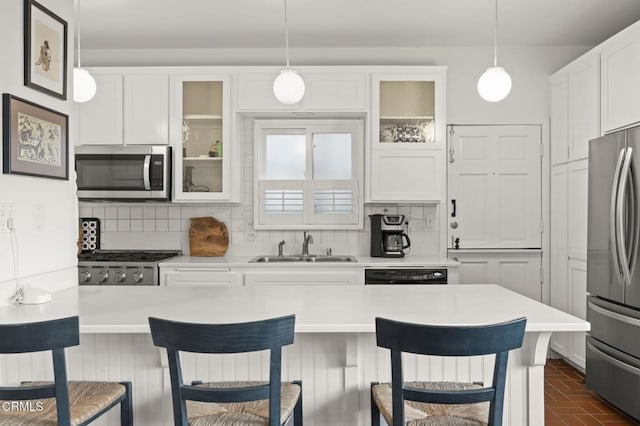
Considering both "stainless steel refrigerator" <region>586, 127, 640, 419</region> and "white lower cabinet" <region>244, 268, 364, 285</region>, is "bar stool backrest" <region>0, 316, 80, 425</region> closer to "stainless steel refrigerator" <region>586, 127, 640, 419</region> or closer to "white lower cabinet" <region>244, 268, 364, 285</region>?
"white lower cabinet" <region>244, 268, 364, 285</region>

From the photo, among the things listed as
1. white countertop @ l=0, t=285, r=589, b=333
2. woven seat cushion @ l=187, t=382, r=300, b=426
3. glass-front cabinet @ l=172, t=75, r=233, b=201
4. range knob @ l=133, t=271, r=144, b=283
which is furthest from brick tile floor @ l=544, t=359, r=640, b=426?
range knob @ l=133, t=271, r=144, b=283

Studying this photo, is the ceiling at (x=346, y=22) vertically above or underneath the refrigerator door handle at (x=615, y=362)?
above

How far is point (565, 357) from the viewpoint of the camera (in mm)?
4098

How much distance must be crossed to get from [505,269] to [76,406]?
3.72 meters

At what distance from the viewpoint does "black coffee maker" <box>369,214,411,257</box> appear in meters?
4.23

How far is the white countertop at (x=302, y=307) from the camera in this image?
178 centimetres

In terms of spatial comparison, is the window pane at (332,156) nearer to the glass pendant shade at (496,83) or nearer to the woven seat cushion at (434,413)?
the glass pendant shade at (496,83)

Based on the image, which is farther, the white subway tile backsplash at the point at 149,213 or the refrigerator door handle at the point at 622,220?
the white subway tile backsplash at the point at 149,213

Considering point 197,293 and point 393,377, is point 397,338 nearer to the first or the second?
point 393,377

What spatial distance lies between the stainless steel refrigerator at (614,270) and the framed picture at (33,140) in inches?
119

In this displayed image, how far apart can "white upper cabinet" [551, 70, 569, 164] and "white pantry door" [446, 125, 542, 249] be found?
0.54 feet

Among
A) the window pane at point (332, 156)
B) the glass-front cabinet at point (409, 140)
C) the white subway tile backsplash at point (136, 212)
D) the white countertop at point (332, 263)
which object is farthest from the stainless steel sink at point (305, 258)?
the white subway tile backsplash at point (136, 212)

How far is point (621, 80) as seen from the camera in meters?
3.22

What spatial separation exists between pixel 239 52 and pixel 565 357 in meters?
3.70
